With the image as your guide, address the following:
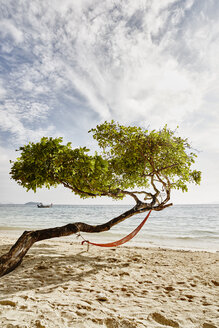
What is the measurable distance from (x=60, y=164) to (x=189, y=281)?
3.64 meters

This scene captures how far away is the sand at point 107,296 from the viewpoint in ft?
7.66

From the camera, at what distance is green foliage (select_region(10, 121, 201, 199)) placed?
4.69 m

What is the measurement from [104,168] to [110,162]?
171 cm

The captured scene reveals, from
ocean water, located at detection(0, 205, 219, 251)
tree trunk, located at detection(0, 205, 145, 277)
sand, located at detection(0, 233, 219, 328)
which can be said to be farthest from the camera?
ocean water, located at detection(0, 205, 219, 251)

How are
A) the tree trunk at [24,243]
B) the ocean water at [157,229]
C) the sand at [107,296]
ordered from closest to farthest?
1. the sand at [107,296]
2. the tree trunk at [24,243]
3. the ocean water at [157,229]

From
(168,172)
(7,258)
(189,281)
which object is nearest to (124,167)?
(168,172)

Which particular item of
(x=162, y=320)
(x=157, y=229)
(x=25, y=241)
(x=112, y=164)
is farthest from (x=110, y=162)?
(x=157, y=229)

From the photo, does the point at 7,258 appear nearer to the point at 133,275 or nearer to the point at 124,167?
the point at 133,275

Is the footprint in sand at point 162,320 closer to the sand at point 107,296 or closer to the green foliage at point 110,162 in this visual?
the sand at point 107,296

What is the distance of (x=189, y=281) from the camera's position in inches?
161

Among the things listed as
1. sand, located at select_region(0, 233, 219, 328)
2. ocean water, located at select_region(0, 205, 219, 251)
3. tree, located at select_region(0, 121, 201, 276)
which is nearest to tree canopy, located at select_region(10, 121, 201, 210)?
→ tree, located at select_region(0, 121, 201, 276)

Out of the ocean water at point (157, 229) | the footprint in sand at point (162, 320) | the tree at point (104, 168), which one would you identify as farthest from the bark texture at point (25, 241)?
the ocean water at point (157, 229)

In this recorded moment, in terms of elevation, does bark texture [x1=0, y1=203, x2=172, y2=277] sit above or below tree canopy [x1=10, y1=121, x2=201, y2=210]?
below

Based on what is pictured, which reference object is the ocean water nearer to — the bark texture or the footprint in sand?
the bark texture
